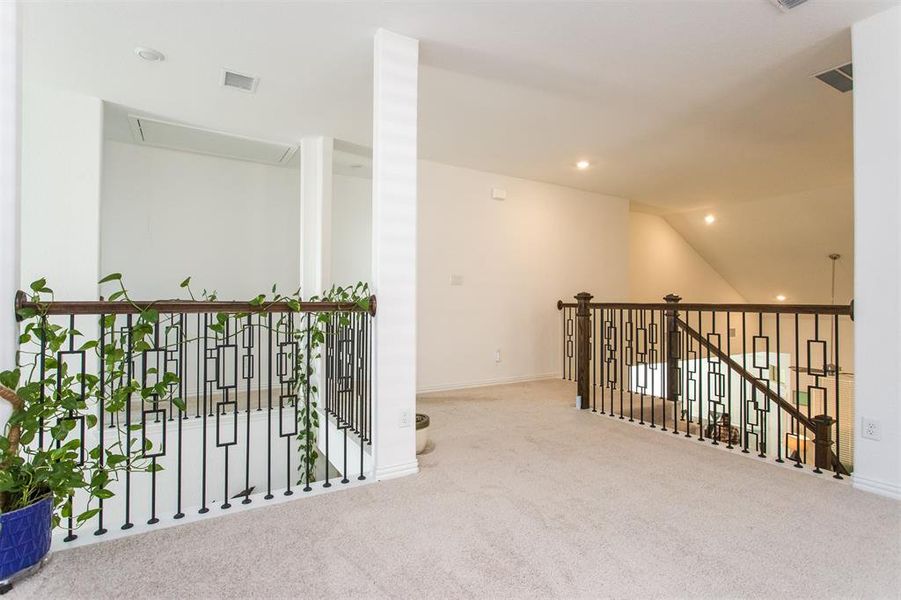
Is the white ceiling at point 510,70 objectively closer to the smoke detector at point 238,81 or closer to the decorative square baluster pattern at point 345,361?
the smoke detector at point 238,81

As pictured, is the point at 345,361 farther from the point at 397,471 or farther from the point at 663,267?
the point at 663,267

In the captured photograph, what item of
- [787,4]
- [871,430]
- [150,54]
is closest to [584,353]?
[871,430]

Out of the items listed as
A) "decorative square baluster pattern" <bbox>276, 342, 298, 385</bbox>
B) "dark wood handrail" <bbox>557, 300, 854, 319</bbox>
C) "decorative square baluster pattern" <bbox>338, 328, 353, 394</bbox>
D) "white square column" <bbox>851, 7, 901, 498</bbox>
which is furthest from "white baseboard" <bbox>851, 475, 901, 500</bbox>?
"decorative square baluster pattern" <bbox>276, 342, 298, 385</bbox>

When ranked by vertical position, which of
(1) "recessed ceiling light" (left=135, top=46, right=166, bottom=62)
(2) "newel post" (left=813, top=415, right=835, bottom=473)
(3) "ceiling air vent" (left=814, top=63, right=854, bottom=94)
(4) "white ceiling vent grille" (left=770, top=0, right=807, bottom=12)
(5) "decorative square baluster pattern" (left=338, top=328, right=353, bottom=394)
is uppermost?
(1) "recessed ceiling light" (left=135, top=46, right=166, bottom=62)

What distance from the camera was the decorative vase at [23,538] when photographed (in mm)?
1525

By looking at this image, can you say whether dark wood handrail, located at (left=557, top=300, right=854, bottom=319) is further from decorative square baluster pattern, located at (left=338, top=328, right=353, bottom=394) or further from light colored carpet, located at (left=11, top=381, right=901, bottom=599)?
decorative square baluster pattern, located at (left=338, top=328, right=353, bottom=394)

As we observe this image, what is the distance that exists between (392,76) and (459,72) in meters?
0.67

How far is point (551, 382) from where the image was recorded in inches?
220

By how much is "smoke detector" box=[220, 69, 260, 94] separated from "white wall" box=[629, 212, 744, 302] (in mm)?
6146

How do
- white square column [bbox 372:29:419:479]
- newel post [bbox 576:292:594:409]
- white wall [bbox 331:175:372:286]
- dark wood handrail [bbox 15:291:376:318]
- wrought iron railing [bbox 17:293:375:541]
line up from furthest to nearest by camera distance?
white wall [bbox 331:175:372:286], newel post [bbox 576:292:594:409], white square column [bbox 372:29:419:479], wrought iron railing [bbox 17:293:375:541], dark wood handrail [bbox 15:291:376:318]

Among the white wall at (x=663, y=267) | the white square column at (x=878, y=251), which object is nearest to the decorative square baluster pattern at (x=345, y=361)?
the white square column at (x=878, y=251)

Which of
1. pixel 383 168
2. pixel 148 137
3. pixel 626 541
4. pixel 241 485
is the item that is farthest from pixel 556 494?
pixel 148 137

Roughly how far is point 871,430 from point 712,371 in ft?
8.17

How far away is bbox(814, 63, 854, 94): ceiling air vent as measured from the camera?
9.66 feet
